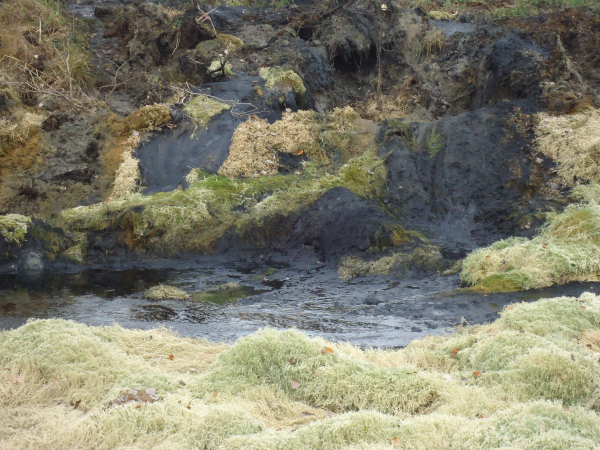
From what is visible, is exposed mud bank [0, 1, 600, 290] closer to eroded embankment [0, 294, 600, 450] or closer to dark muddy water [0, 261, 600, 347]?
dark muddy water [0, 261, 600, 347]

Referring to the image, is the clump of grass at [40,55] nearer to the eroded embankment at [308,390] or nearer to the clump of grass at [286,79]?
the clump of grass at [286,79]

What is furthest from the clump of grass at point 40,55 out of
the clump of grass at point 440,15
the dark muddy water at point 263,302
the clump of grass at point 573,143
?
the clump of grass at point 440,15

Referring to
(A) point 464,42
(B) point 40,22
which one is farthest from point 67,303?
(A) point 464,42

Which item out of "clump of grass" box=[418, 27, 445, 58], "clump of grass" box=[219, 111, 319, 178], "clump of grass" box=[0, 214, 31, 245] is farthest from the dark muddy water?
"clump of grass" box=[418, 27, 445, 58]

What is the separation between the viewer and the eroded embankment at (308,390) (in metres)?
3.26

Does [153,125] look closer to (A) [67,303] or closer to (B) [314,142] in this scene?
(B) [314,142]

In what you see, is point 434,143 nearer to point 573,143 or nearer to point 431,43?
point 573,143

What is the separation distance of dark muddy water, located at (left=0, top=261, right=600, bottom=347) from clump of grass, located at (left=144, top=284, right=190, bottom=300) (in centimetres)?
10

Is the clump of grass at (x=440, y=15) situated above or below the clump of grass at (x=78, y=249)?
above

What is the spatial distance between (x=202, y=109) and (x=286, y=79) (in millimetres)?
2179

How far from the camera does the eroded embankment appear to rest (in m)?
3.26

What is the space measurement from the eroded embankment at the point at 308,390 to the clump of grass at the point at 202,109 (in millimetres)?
7443

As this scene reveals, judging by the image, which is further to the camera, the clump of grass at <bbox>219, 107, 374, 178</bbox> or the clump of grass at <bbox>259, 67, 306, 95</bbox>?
the clump of grass at <bbox>259, 67, 306, 95</bbox>

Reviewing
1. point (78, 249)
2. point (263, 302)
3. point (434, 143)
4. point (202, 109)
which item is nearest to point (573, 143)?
point (434, 143)
